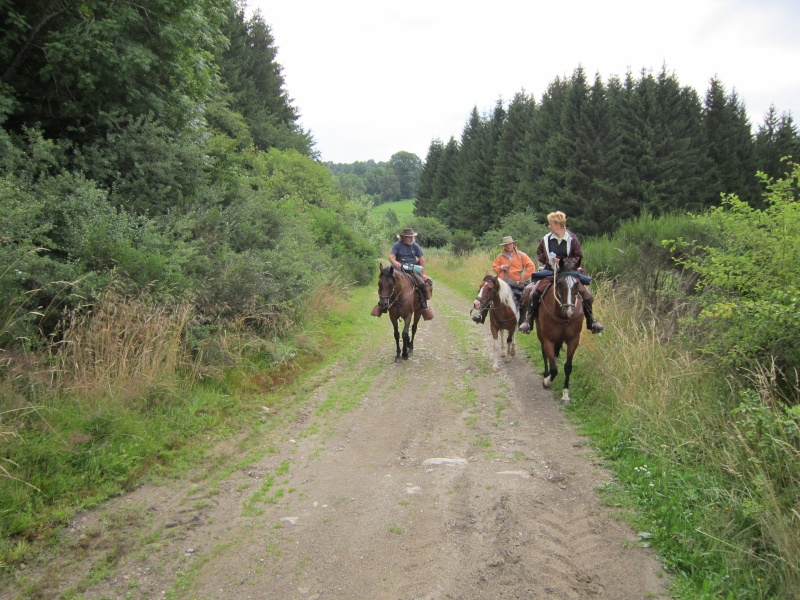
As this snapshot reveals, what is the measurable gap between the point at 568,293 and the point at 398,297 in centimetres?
404

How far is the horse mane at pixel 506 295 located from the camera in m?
10.2

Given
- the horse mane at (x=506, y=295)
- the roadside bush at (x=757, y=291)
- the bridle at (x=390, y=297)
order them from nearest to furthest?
→ the roadside bush at (x=757, y=291)
the horse mane at (x=506, y=295)
the bridle at (x=390, y=297)

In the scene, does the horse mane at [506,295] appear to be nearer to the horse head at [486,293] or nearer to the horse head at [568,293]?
the horse head at [486,293]

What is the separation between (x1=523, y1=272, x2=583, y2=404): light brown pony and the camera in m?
7.75

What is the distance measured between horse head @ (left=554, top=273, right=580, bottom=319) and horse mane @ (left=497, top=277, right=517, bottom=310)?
2.31m

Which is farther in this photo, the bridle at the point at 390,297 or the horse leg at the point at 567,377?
the bridle at the point at 390,297

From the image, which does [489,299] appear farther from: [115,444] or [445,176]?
[445,176]

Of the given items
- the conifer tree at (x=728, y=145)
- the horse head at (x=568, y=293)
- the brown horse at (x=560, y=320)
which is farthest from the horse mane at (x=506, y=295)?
the conifer tree at (x=728, y=145)

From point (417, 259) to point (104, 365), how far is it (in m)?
7.32

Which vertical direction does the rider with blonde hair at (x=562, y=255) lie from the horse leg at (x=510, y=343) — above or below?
above

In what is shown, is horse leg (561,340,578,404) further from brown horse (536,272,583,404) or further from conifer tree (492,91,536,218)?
conifer tree (492,91,536,218)

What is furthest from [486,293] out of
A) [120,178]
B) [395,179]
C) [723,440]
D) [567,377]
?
[395,179]

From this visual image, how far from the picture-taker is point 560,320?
811cm

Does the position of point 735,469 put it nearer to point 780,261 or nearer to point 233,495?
point 780,261
